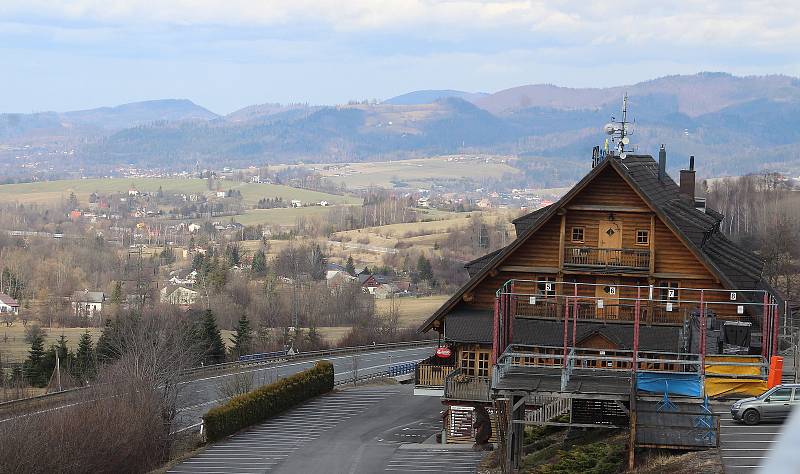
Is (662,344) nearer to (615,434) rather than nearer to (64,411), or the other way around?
(615,434)

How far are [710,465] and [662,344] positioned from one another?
15.6 metres

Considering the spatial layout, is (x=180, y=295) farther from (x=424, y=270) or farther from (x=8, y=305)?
(x=424, y=270)

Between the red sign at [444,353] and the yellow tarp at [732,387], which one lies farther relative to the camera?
the red sign at [444,353]

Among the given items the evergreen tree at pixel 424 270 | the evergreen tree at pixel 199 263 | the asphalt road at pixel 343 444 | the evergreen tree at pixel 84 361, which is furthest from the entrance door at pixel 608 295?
the evergreen tree at pixel 199 263

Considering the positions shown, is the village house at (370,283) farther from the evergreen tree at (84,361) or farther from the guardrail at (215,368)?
the evergreen tree at (84,361)

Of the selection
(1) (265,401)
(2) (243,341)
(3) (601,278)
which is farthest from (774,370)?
(2) (243,341)

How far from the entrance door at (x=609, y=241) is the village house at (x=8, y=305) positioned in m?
116

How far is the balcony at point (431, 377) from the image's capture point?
43.8 metres

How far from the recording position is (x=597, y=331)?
136 feet

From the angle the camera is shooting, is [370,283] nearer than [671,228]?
No

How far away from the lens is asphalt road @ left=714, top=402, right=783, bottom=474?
25484 mm

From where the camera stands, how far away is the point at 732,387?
34.9 meters

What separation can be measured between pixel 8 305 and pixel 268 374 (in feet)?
282

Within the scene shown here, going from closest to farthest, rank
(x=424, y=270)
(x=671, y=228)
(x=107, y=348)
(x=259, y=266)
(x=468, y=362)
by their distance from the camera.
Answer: (x=671, y=228) < (x=468, y=362) < (x=107, y=348) < (x=259, y=266) < (x=424, y=270)
